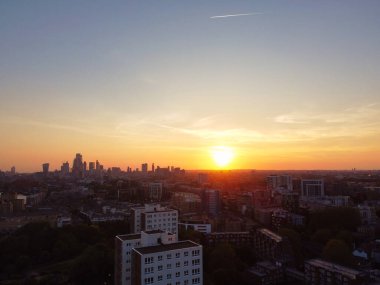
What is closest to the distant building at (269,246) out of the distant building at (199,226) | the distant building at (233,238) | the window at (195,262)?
the distant building at (233,238)

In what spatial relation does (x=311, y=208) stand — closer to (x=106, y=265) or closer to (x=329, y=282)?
(x=329, y=282)

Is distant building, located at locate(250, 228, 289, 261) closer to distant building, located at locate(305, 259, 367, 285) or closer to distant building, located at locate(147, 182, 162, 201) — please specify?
distant building, located at locate(305, 259, 367, 285)

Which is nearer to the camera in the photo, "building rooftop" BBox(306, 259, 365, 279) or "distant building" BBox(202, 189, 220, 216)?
"building rooftop" BBox(306, 259, 365, 279)

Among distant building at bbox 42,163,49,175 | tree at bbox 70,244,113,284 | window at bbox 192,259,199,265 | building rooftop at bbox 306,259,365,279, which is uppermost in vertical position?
distant building at bbox 42,163,49,175

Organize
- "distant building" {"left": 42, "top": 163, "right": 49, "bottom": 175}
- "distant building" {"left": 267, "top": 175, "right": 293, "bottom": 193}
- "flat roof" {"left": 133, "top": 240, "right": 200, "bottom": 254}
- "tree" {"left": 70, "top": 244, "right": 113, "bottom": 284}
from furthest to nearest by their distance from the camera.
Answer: "distant building" {"left": 42, "top": 163, "right": 49, "bottom": 175}, "distant building" {"left": 267, "top": 175, "right": 293, "bottom": 193}, "tree" {"left": 70, "top": 244, "right": 113, "bottom": 284}, "flat roof" {"left": 133, "top": 240, "right": 200, "bottom": 254}

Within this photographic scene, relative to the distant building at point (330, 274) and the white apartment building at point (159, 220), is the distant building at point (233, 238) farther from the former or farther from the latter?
the distant building at point (330, 274)

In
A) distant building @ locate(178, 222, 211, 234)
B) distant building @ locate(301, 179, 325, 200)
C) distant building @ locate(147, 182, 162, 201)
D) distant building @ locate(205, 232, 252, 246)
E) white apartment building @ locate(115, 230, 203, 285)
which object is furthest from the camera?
distant building @ locate(147, 182, 162, 201)

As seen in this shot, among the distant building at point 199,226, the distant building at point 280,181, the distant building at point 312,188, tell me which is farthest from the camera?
the distant building at point 280,181

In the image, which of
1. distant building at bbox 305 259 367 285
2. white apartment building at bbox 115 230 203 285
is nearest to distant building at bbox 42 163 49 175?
distant building at bbox 305 259 367 285
